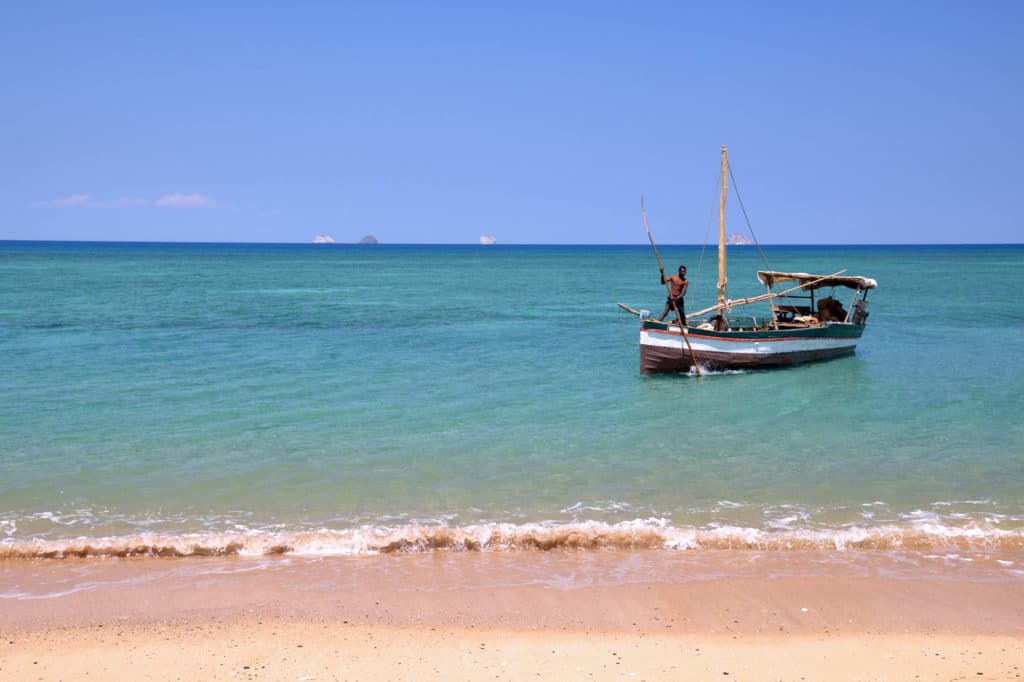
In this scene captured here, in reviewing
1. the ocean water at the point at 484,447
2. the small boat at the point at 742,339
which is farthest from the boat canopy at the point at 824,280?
the ocean water at the point at 484,447

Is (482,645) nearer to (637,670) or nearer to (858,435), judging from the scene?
(637,670)

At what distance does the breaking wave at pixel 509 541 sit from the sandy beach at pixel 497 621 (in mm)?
238

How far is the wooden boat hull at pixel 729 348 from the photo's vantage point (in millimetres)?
21047

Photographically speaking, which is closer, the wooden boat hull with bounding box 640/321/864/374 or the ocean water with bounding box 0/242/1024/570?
the ocean water with bounding box 0/242/1024/570

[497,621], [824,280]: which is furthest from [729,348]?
[497,621]

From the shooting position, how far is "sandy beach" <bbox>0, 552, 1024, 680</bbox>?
659 centimetres

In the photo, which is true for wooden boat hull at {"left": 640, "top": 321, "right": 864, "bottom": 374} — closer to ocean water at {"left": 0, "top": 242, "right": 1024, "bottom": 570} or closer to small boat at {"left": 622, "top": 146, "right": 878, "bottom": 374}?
small boat at {"left": 622, "top": 146, "right": 878, "bottom": 374}

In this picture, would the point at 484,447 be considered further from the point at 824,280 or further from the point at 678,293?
the point at 824,280

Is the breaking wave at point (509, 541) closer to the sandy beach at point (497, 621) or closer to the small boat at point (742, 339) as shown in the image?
the sandy beach at point (497, 621)

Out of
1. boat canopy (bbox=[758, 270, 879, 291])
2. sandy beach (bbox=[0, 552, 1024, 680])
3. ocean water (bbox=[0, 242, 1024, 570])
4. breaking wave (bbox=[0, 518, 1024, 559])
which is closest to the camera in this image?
sandy beach (bbox=[0, 552, 1024, 680])

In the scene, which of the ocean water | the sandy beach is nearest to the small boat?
the ocean water

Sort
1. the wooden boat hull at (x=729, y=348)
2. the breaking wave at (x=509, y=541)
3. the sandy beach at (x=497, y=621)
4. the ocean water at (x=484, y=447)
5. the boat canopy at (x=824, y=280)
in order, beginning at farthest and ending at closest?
the boat canopy at (x=824, y=280) → the wooden boat hull at (x=729, y=348) → the ocean water at (x=484, y=447) → the breaking wave at (x=509, y=541) → the sandy beach at (x=497, y=621)

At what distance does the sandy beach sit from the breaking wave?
238 mm

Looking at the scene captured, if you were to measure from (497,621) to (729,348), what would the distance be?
1527 centimetres
